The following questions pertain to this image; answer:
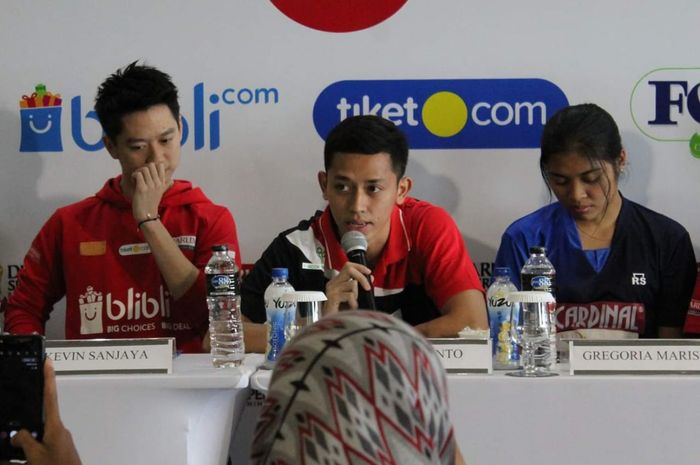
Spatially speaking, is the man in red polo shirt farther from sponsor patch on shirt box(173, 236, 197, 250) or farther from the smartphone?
the smartphone

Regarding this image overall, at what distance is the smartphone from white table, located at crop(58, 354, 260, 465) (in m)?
0.68

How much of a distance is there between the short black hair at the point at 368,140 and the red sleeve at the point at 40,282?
2.67 ft

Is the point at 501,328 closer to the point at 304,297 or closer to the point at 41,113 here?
the point at 304,297

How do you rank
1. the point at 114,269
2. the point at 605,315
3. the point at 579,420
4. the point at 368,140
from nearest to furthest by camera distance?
the point at 579,420, the point at 368,140, the point at 605,315, the point at 114,269

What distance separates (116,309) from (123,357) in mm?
817

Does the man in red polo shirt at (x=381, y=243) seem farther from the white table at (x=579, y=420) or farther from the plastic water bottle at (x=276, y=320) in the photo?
the white table at (x=579, y=420)

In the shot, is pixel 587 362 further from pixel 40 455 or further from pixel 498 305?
pixel 40 455

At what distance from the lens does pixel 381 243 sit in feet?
8.13

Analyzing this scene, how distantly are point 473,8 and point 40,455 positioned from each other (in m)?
2.22

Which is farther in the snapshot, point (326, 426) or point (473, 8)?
point (473, 8)

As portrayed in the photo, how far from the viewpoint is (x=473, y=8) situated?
9.38 feet

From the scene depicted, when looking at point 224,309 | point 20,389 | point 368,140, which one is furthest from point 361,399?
point 368,140

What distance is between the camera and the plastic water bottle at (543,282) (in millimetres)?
1930

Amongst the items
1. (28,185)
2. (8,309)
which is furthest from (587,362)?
(28,185)
